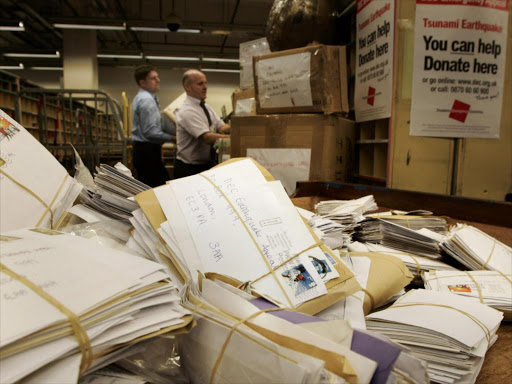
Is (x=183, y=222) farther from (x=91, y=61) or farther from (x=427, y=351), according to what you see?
(x=91, y=61)

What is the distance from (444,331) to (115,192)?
941mm

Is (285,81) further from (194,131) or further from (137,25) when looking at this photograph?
(137,25)

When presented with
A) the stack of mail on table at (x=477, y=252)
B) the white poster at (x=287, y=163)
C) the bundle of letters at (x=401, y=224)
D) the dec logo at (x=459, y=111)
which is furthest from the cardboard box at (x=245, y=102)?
the stack of mail on table at (x=477, y=252)

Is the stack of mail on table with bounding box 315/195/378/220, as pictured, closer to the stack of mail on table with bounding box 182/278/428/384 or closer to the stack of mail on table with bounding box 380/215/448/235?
the stack of mail on table with bounding box 380/215/448/235

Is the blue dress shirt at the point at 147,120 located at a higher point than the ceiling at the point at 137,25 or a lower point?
lower

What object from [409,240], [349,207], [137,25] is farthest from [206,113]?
[137,25]

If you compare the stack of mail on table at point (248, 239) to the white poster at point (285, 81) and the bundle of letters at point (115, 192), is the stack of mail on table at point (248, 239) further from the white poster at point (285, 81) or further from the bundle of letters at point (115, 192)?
the white poster at point (285, 81)

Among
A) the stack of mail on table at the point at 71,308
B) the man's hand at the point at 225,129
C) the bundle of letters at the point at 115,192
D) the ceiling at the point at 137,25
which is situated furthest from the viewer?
the ceiling at the point at 137,25

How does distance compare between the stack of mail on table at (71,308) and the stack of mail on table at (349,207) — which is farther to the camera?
the stack of mail on table at (349,207)

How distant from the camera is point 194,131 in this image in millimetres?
3662

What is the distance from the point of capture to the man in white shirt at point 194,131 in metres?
3.66

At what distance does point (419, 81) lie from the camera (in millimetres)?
2613

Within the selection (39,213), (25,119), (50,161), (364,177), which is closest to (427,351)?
(39,213)

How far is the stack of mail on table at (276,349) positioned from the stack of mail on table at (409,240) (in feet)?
3.29
